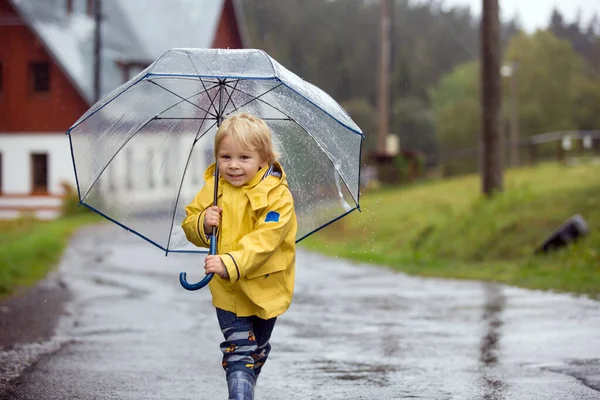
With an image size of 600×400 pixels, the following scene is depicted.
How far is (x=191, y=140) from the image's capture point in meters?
6.29

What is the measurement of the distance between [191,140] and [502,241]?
9365 millimetres

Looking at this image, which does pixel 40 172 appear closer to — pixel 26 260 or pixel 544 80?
pixel 26 260

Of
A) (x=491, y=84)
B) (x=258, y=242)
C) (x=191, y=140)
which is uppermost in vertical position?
(x=491, y=84)

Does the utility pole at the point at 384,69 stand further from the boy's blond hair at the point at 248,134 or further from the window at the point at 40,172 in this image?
the boy's blond hair at the point at 248,134

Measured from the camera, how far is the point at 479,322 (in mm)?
8930

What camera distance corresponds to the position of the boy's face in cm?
512

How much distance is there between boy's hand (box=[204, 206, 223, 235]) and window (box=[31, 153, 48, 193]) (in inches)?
1304

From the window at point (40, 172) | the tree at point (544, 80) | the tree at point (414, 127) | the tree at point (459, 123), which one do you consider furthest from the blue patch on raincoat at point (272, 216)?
the tree at point (459, 123)

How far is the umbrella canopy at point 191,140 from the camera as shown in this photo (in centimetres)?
577

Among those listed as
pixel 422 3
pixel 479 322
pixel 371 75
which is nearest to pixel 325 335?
pixel 479 322

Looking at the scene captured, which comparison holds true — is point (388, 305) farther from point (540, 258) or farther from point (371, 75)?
point (371, 75)

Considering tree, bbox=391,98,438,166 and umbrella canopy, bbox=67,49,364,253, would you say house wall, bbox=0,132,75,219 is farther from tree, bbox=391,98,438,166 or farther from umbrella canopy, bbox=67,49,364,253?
tree, bbox=391,98,438,166

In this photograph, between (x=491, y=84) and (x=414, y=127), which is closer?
(x=491, y=84)

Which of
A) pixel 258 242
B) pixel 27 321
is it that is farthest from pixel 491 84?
pixel 258 242
